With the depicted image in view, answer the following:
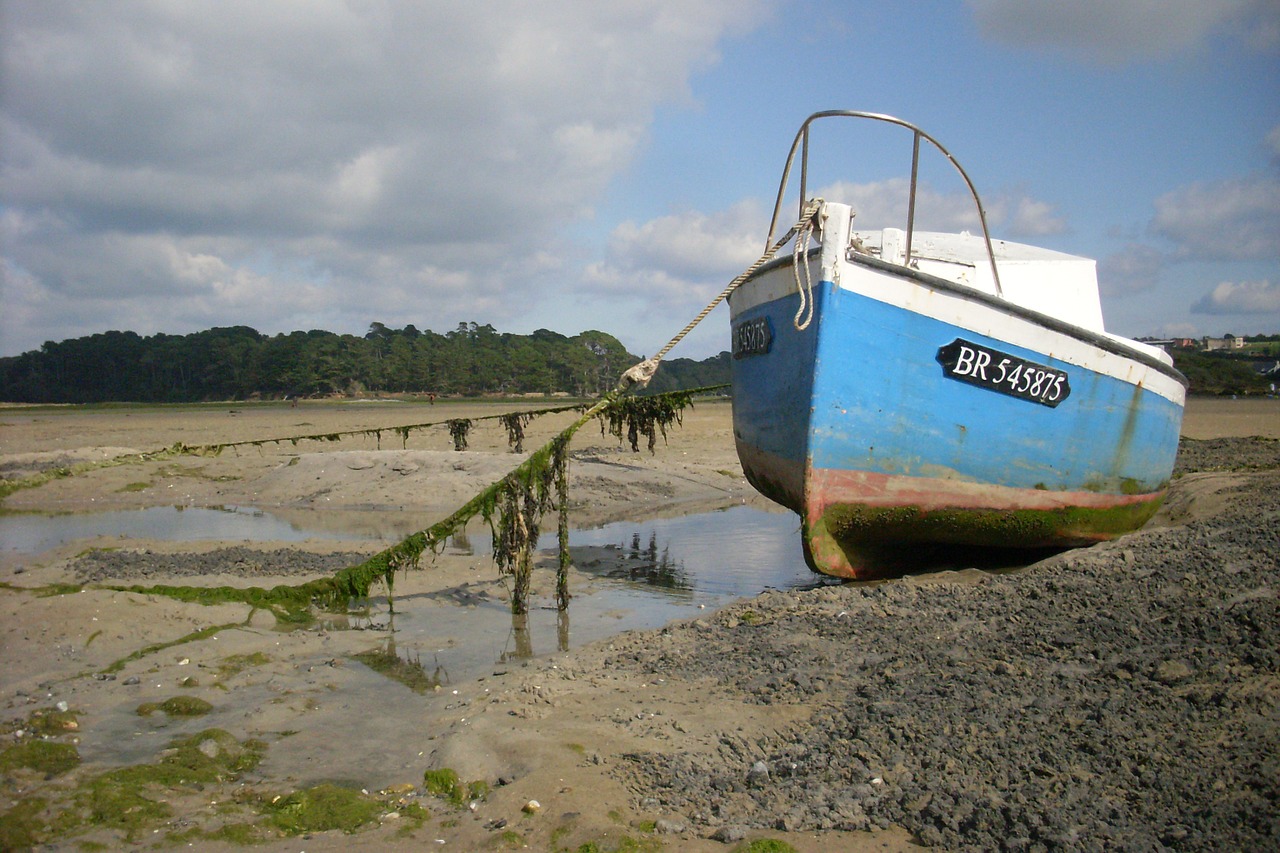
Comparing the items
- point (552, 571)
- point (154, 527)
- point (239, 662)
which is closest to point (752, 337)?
point (552, 571)

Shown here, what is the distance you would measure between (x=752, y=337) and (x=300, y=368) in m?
66.3

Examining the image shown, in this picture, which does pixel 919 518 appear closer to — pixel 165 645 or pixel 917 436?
pixel 917 436

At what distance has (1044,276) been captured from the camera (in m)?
8.26

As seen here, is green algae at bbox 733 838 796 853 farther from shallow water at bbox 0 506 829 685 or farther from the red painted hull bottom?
the red painted hull bottom

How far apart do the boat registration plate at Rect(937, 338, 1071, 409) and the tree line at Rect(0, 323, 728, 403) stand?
5638 cm

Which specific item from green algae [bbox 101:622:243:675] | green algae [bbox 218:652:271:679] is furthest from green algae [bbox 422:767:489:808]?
green algae [bbox 101:622:243:675]

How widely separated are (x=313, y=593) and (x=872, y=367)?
4791 millimetres

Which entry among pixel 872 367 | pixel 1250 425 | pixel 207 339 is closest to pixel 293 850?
pixel 872 367

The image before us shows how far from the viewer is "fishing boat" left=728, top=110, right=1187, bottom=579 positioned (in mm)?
6586

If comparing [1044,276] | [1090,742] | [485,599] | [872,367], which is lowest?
[485,599]

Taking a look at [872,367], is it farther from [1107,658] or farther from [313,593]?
[313,593]

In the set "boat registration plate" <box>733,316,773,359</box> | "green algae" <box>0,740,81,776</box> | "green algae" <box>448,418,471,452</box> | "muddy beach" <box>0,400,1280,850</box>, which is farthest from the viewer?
"green algae" <box>448,418,471,452</box>

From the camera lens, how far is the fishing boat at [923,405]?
6586mm

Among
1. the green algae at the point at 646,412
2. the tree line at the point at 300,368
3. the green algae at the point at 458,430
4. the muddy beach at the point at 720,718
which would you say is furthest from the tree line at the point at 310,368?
the muddy beach at the point at 720,718
